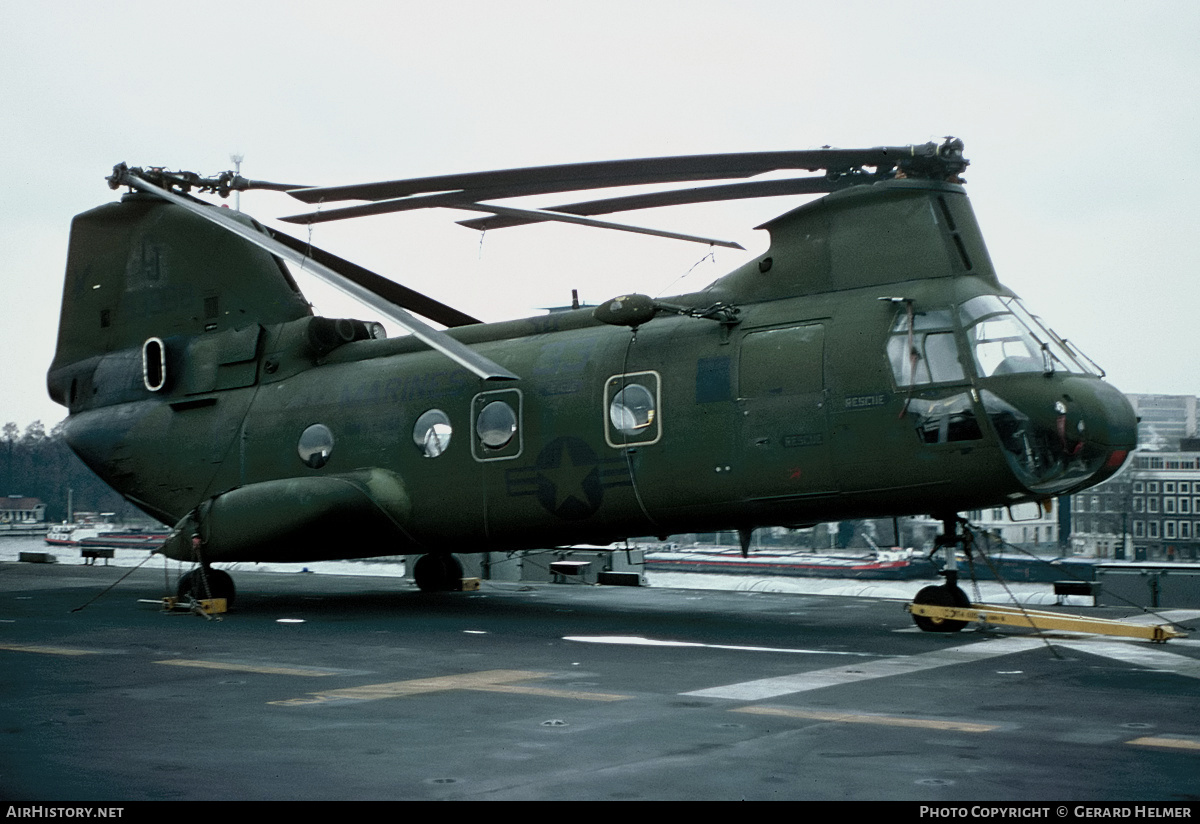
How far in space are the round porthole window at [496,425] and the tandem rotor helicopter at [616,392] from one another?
33 mm

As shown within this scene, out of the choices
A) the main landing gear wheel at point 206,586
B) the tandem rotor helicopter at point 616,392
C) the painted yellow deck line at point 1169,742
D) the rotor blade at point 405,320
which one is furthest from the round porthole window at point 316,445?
the painted yellow deck line at point 1169,742

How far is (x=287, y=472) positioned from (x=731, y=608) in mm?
7165

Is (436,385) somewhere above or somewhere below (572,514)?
above

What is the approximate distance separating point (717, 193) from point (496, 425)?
4.38m

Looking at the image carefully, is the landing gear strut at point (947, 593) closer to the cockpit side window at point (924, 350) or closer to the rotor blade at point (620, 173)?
the cockpit side window at point (924, 350)

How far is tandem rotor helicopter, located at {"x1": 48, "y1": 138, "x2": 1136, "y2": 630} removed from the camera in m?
13.3

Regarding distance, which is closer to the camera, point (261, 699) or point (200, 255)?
point (261, 699)

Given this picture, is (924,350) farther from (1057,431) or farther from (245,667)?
(245,667)

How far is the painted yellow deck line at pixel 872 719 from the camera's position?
809cm

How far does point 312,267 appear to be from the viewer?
49.6 ft

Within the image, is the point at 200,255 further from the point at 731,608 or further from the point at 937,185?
the point at 937,185

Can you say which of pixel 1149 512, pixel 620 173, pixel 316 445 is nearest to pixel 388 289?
pixel 316 445
